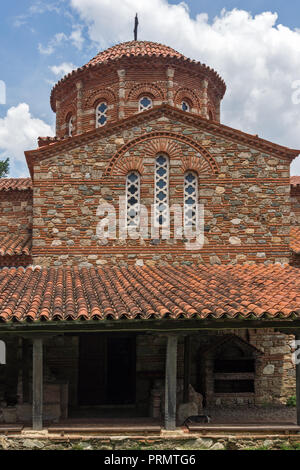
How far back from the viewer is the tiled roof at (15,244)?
9789mm

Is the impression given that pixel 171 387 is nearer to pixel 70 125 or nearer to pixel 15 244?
pixel 15 244

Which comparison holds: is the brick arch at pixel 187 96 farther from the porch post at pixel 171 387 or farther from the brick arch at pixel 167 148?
the porch post at pixel 171 387

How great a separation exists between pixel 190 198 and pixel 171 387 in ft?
14.2

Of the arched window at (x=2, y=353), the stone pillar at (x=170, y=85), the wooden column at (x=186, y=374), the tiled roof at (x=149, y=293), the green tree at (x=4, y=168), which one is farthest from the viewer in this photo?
the green tree at (x=4, y=168)

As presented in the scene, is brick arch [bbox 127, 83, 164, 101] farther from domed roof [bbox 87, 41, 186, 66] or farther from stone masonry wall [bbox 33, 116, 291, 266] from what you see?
stone masonry wall [bbox 33, 116, 291, 266]

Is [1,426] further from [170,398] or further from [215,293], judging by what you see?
[215,293]

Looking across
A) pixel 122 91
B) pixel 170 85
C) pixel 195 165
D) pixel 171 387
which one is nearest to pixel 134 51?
pixel 122 91

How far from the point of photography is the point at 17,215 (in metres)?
11.8

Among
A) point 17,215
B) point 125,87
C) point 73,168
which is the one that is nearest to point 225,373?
point 73,168

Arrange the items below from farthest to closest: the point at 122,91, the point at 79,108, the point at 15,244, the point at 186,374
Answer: the point at 79,108, the point at 122,91, the point at 15,244, the point at 186,374

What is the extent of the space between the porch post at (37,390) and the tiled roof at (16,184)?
5.66m

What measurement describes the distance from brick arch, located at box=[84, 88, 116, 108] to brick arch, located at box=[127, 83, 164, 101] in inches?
21.2

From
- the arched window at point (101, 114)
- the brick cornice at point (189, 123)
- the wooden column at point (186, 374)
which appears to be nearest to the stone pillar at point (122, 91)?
the arched window at point (101, 114)

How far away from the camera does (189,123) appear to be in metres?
10.1
